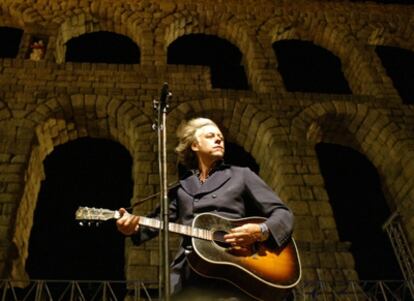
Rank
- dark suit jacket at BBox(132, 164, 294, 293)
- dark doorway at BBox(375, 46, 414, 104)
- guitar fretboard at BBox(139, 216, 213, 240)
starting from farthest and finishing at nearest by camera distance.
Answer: dark doorway at BBox(375, 46, 414, 104), dark suit jacket at BBox(132, 164, 294, 293), guitar fretboard at BBox(139, 216, 213, 240)

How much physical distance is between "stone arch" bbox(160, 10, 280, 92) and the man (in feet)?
21.9

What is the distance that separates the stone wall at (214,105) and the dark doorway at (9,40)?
1.18m

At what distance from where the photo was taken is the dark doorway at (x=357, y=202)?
40.2ft

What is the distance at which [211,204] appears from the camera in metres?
3.29

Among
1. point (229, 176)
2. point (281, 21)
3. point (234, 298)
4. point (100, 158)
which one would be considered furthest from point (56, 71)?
→ point (234, 298)

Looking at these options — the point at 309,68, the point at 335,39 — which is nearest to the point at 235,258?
the point at 335,39

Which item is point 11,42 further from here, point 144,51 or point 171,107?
point 171,107

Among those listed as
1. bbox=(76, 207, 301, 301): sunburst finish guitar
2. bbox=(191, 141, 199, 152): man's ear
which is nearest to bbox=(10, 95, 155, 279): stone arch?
bbox=(191, 141, 199, 152): man's ear

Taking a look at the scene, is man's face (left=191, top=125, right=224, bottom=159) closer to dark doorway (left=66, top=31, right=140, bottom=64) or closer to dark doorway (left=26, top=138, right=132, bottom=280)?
dark doorway (left=26, top=138, right=132, bottom=280)

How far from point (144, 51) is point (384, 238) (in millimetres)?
8193

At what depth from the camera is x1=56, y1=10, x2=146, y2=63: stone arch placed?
10648 mm

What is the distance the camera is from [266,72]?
997 centimetres

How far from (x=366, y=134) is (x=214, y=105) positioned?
10.4 feet

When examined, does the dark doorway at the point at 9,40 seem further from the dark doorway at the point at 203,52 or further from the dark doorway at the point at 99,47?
the dark doorway at the point at 203,52
